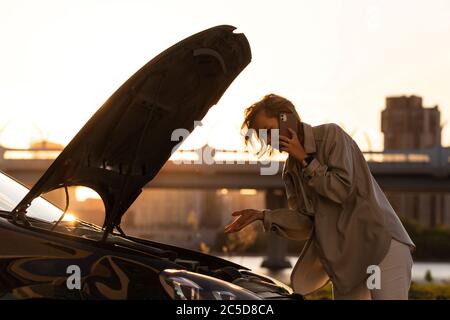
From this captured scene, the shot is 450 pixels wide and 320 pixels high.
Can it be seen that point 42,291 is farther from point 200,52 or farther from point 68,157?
point 200,52

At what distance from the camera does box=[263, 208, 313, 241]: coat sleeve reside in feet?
16.8

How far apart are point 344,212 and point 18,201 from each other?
173cm

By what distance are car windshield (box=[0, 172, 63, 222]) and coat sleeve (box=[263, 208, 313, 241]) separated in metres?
1.14

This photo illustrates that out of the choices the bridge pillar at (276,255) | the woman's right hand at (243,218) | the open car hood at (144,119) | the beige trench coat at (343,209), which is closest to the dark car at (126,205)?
the open car hood at (144,119)

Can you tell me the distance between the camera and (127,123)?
16.4 ft

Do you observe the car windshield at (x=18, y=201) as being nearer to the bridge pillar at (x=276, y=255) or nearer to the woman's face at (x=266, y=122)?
the woman's face at (x=266, y=122)

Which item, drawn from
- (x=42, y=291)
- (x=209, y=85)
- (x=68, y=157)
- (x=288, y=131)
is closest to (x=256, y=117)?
(x=288, y=131)

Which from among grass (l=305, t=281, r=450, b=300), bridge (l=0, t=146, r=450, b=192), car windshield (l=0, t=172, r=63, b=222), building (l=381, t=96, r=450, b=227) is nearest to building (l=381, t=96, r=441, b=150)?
building (l=381, t=96, r=450, b=227)

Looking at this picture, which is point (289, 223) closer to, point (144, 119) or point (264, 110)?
point (264, 110)

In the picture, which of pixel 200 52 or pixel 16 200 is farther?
pixel 16 200

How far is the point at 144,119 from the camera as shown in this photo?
16.7ft

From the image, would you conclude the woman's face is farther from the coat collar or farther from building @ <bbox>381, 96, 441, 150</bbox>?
building @ <bbox>381, 96, 441, 150</bbox>
